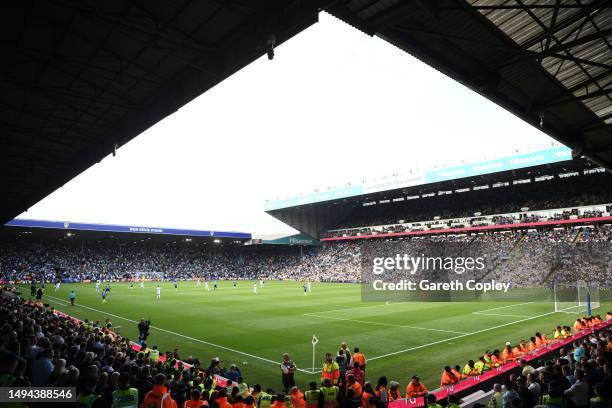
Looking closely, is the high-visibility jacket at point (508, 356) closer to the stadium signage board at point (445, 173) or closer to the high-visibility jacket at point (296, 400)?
the high-visibility jacket at point (296, 400)

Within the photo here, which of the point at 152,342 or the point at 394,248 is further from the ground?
the point at 394,248

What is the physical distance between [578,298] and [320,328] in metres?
22.9

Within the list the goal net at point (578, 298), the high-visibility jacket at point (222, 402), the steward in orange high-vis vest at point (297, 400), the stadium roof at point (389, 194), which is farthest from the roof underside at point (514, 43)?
the stadium roof at point (389, 194)

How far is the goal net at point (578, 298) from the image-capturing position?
96.2ft

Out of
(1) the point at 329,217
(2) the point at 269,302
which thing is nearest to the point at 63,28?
(2) the point at 269,302

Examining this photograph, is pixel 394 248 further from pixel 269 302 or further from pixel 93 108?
pixel 93 108

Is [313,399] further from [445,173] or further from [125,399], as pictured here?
[445,173]

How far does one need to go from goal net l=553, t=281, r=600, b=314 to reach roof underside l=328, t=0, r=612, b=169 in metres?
21.0

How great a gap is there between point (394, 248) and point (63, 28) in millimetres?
60742

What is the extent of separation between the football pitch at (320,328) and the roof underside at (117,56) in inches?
382

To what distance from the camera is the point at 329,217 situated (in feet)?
263

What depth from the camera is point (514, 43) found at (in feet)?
27.5

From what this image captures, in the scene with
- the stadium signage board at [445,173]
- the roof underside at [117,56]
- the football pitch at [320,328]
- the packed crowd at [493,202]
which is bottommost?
the football pitch at [320,328]

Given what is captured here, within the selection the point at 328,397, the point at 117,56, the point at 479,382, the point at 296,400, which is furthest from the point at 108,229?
the point at 479,382
